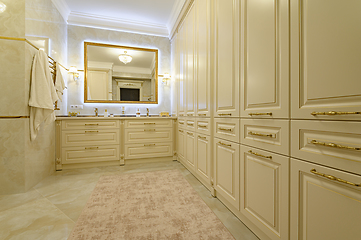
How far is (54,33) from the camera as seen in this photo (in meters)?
2.68

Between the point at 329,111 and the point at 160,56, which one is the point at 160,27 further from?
the point at 329,111

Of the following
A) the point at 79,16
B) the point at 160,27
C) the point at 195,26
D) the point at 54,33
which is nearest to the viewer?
the point at 195,26

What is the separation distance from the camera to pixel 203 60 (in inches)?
79.9

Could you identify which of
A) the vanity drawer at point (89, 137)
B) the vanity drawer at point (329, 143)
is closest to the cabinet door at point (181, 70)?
the vanity drawer at point (89, 137)

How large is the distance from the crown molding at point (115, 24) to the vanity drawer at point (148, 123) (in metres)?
2.08

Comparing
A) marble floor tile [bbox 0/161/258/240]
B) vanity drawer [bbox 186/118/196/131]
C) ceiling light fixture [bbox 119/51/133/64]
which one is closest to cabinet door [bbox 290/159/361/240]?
marble floor tile [bbox 0/161/258/240]

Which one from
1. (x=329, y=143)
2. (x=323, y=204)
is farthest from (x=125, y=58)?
(x=323, y=204)

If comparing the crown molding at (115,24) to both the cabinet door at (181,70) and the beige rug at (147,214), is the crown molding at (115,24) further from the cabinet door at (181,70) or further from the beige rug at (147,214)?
the beige rug at (147,214)

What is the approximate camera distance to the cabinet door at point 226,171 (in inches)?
55.9

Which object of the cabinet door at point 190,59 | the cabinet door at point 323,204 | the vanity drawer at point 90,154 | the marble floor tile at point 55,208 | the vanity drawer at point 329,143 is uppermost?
the cabinet door at point 190,59

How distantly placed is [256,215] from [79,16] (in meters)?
4.35

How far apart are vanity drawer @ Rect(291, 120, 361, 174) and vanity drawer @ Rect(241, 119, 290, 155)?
0.17 ft

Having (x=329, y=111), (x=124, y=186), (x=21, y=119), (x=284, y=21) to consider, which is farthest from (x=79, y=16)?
(x=329, y=111)

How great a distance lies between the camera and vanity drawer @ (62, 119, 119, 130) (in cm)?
275
